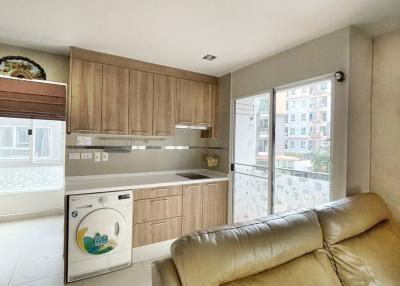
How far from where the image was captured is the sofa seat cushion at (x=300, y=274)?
3.42 ft

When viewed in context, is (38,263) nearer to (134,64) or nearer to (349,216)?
(134,64)

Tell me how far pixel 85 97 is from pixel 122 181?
1.10 m

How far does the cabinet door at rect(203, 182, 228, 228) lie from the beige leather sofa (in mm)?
1749

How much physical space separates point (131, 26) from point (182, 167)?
217 centimetres

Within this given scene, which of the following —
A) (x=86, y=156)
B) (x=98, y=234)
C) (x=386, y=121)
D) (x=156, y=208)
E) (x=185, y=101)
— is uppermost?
(x=185, y=101)

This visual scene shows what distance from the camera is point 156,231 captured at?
105 inches

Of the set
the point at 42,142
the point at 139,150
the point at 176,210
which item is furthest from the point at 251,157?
the point at 42,142

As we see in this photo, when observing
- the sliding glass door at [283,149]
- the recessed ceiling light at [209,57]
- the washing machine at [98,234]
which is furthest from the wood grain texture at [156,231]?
the recessed ceiling light at [209,57]

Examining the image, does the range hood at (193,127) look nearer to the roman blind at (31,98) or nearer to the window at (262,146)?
the window at (262,146)

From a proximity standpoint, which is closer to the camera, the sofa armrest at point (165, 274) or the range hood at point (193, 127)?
the sofa armrest at point (165, 274)

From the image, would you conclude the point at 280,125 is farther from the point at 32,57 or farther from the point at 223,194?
the point at 32,57

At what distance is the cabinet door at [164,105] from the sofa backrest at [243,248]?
2088mm

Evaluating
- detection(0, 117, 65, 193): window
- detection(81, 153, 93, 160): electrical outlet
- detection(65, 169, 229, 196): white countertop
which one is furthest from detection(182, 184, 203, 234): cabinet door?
detection(0, 117, 65, 193): window

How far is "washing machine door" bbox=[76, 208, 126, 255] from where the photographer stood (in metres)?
2.20
